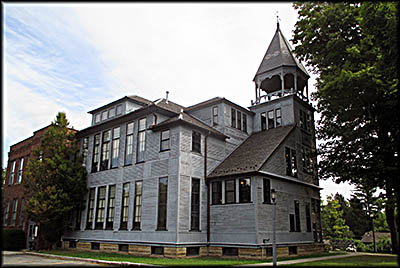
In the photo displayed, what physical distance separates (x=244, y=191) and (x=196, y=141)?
5091 mm

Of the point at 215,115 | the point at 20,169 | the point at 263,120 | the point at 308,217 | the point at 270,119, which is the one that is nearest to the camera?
the point at 308,217

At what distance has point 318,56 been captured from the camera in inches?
874

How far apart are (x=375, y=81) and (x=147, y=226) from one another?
16938 millimetres

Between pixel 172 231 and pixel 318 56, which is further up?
pixel 318 56

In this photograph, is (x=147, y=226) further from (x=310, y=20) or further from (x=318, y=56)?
(x=310, y=20)

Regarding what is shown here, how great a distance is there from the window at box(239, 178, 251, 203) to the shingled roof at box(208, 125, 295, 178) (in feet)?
2.27

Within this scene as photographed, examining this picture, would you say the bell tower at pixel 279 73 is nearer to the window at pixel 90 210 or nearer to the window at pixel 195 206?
the window at pixel 195 206

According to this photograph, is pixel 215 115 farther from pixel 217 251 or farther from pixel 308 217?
pixel 308 217

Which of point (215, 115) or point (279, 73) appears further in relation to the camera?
point (279, 73)

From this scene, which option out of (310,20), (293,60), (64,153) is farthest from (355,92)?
(64,153)

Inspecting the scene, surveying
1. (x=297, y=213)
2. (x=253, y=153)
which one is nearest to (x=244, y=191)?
(x=253, y=153)

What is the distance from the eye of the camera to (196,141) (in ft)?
77.6

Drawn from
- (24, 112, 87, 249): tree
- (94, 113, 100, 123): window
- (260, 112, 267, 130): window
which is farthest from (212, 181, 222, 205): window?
(94, 113, 100, 123): window

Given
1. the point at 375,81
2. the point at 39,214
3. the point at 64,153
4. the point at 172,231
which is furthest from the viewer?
the point at 64,153
